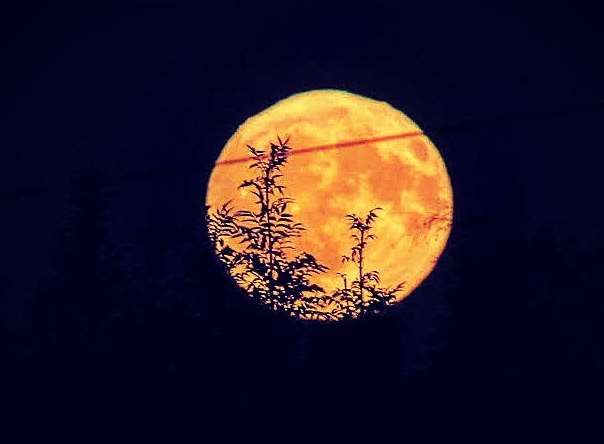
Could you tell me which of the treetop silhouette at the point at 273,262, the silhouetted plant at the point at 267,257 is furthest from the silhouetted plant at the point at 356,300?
the silhouetted plant at the point at 267,257

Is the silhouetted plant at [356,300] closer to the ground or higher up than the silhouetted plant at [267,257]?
closer to the ground

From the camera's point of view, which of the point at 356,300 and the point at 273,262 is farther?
the point at 356,300

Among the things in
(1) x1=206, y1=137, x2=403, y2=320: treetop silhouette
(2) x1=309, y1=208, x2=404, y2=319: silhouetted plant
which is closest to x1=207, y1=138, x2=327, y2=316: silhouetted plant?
(1) x1=206, y1=137, x2=403, y2=320: treetop silhouette

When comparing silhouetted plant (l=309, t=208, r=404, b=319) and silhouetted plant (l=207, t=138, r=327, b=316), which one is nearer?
silhouetted plant (l=207, t=138, r=327, b=316)

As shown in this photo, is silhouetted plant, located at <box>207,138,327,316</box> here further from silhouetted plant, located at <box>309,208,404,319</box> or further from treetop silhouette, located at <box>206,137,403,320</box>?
silhouetted plant, located at <box>309,208,404,319</box>

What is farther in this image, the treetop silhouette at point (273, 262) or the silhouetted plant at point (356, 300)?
the silhouetted plant at point (356, 300)

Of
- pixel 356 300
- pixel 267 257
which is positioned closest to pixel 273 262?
pixel 267 257

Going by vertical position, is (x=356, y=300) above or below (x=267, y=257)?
below

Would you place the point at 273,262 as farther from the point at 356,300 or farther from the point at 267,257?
the point at 356,300

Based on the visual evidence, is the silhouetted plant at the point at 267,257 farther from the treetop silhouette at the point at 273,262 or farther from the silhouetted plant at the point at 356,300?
the silhouetted plant at the point at 356,300

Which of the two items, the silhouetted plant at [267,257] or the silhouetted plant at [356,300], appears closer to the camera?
the silhouetted plant at [267,257]

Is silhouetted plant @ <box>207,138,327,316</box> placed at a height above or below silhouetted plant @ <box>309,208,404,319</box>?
above

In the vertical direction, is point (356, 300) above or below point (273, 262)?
below

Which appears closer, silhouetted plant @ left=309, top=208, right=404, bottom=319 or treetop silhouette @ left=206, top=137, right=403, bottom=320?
treetop silhouette @ left=206, top=137, right=403, bottom=320
